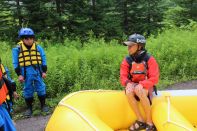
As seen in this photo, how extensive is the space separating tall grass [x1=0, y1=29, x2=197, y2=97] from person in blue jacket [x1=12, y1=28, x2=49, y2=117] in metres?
1.38

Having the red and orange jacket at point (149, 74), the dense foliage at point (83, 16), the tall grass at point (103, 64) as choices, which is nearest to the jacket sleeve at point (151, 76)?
the red and orange jacket at point (149, 74)

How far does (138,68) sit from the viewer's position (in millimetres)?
6203

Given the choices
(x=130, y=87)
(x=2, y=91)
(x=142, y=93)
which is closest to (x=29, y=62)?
(x=130, y=87)

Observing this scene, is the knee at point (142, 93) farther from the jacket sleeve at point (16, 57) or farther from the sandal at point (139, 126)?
the jacket sleeve at point (16, 57)

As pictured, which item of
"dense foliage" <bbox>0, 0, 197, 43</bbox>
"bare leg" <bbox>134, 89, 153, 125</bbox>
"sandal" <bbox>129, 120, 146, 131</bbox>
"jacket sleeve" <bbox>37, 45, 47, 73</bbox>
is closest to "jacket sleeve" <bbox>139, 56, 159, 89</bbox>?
"bare leg" <bbox>134, 89, 153, 125</bbox>

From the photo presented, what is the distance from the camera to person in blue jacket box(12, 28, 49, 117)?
7223 mm

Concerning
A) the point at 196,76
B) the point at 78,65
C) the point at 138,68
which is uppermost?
the point at 138,68

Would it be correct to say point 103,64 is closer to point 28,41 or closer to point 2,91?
point 28,41

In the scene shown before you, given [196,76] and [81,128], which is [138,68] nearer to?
[81,128]

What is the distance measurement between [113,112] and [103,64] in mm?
4121

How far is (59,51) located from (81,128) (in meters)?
6.38

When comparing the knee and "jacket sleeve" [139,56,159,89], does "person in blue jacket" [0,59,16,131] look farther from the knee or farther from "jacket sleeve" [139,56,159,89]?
"jacket sleeve" [139,56,159,89]

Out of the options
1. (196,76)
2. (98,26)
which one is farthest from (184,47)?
(98,26)

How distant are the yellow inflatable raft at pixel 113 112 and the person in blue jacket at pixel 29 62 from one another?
160 centimetres
